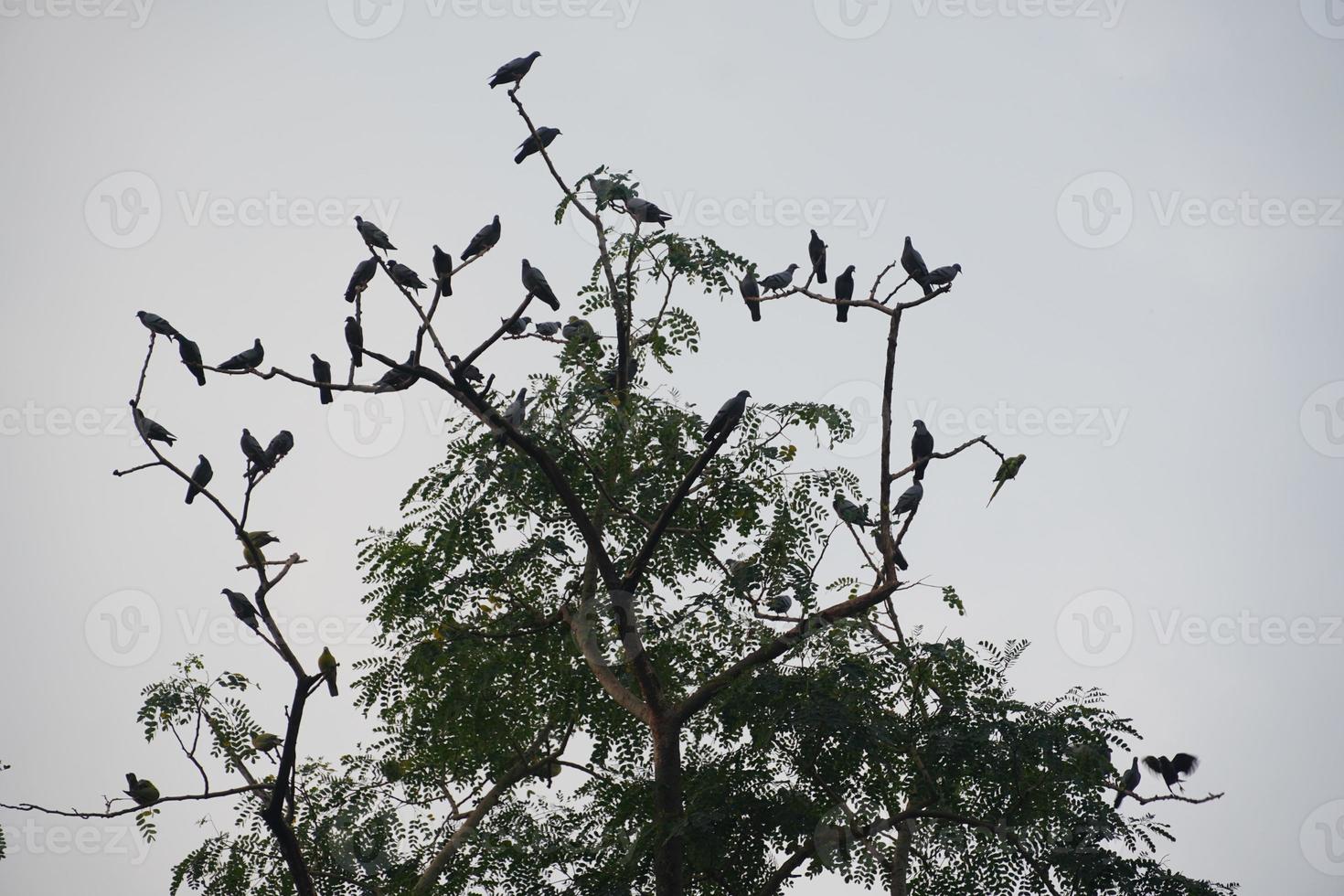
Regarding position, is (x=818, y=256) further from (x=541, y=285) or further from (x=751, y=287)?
(x=541, y=285)

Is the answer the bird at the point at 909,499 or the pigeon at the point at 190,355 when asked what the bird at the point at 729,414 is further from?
the pigeon at the point at 190,355

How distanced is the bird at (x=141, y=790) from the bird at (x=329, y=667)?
1.19m

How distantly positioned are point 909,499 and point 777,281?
7.42 feet

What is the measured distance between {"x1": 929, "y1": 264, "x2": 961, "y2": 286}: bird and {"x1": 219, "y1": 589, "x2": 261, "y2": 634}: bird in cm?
375

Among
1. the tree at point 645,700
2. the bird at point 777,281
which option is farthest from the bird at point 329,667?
the bird at point 777,281

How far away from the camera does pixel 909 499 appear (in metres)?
6.31

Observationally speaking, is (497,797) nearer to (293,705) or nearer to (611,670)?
(611,670)

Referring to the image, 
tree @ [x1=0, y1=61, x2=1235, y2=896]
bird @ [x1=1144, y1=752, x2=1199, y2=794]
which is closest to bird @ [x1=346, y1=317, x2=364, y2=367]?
tree @ [x1=0, y1=61, x2=1235, y2=896]

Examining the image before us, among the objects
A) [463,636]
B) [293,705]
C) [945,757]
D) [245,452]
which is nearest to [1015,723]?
[945,757]

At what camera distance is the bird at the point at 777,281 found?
7.93 metres

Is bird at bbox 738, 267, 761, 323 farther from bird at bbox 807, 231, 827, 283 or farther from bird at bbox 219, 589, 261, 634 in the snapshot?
bird at bbox 219, 589, 261, 634

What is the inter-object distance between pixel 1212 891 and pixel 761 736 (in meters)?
2.50

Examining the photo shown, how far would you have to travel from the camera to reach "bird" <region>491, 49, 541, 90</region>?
698 cm

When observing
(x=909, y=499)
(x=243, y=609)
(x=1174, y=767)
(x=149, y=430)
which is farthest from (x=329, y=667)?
(x=1174, y=767)
